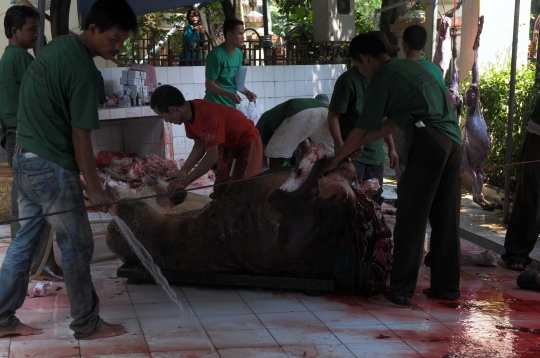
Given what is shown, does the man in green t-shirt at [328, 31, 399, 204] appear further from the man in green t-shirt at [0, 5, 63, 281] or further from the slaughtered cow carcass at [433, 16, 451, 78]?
the man in green t-shirt at [0, 5, 63, 281]

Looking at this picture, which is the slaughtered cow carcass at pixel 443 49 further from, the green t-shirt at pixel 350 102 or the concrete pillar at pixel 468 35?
the green t-shirt at pixel 350 102

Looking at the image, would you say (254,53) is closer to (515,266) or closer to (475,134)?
(475,134)

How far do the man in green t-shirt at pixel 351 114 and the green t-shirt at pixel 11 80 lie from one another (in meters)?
2.67

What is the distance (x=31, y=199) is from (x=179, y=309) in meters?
1.32

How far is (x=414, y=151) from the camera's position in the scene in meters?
5.06

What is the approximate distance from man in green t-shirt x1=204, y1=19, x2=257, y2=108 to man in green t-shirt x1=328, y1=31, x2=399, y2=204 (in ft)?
6.09

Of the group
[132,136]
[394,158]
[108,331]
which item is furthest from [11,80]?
[132,136]

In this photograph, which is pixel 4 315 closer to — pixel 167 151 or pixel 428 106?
pixel 428 106

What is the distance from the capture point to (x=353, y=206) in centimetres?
510

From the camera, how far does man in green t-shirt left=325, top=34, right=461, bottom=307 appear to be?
4.96 metres

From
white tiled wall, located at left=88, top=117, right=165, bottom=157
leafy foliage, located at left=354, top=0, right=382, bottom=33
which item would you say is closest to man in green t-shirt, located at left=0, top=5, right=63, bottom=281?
white tiled wall, located at left=88, top=117, right=165, bottom=157

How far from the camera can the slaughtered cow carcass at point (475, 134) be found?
837cm

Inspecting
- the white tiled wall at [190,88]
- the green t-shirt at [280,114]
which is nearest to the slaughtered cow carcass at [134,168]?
the white tiled wall at [190,88]

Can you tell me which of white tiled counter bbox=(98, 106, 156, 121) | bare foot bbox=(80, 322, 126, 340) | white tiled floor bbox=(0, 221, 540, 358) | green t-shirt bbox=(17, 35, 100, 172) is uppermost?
green t-shirt bbox=(17, 35, 100, 172)
